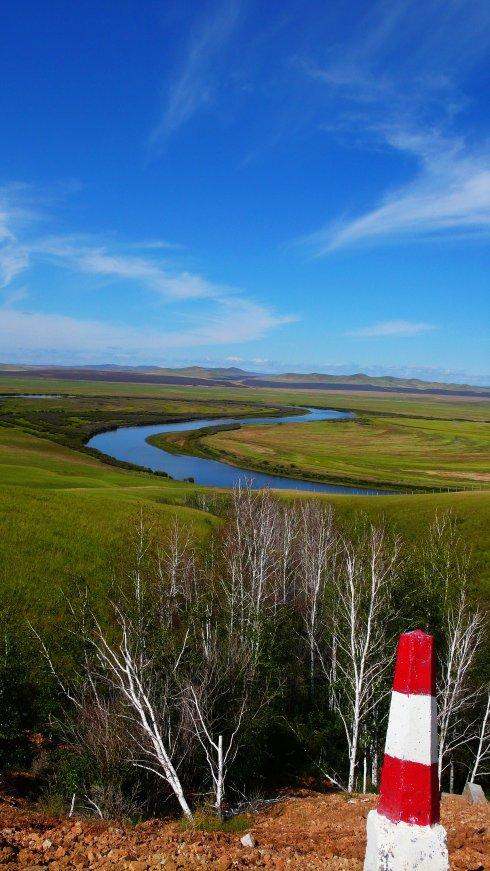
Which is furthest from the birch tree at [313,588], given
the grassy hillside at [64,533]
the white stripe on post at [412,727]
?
the white stripe on post at [412,727]

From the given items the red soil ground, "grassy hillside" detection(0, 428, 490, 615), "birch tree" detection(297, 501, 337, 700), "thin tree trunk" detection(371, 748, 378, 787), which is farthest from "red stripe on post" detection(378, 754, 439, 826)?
"birch tree" detection(297, 501, 337, 700)

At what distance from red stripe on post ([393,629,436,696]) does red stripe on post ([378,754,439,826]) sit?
521 millimetres

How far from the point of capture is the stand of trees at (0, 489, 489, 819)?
16.6m

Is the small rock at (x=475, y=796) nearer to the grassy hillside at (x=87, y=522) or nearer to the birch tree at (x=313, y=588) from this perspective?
the birch tree at (x=313, y=588)

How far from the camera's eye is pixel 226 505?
6175cm

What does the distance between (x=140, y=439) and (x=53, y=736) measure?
13845 centimetres

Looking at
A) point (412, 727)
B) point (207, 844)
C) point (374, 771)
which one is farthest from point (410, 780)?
point (374, 771)

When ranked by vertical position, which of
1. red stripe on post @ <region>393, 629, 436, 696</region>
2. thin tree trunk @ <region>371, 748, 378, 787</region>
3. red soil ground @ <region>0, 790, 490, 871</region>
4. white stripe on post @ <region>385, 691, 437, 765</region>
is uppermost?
red stripe on post @ <region>393, 629, 436, 696</region>

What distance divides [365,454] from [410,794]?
145 m

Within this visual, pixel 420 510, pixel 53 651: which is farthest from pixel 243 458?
pixel 53 651

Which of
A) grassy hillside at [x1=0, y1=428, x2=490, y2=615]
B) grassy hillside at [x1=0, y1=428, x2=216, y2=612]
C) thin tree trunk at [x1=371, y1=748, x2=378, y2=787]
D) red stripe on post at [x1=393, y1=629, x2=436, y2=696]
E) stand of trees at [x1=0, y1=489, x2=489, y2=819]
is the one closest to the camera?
red stripe on post at [x1=393, y1=629, x2=436, y2=696]

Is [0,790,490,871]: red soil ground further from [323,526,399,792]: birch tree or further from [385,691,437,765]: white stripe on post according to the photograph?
[323,526,399,792]: birch tree

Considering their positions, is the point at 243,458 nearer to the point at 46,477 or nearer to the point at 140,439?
the point at 140,439

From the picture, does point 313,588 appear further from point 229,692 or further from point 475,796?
point 475,796
